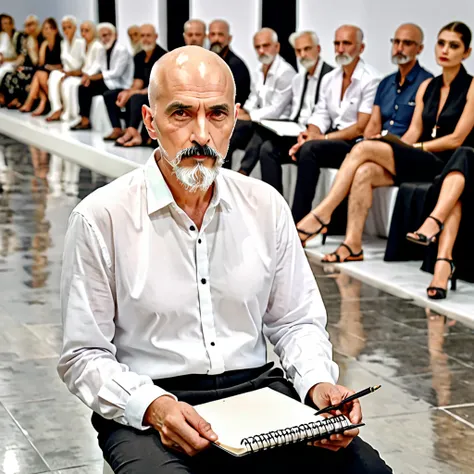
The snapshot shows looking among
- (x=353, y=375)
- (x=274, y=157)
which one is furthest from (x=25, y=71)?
(x=353, y=375)

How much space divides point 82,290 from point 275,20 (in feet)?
35.1

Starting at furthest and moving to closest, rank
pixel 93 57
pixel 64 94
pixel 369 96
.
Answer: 1. pixel 64 94
2. pixel 93 57
3. pixel 369 96

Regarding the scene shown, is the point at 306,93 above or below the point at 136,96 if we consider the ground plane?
above

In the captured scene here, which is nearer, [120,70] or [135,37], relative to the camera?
[135,37]

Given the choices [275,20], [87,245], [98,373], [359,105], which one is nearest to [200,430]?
[98,373]

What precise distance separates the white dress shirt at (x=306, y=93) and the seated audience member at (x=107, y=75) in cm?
572

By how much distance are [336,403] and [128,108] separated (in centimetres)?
1177

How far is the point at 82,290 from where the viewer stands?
7.56ft

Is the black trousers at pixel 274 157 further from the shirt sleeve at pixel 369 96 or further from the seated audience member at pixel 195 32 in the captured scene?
the seated audience member at pixel 195 32

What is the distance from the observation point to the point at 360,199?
7191 mm

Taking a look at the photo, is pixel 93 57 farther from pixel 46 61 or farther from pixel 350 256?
pixel 350 256

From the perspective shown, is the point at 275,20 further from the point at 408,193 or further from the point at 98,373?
the point at 98,373

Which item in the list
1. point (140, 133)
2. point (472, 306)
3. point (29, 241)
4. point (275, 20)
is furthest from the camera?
point (140, 133)

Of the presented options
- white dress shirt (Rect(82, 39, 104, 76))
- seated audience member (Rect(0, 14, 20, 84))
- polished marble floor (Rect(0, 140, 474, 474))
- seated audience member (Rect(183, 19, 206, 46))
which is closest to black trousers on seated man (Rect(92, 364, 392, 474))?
polished marble floor (Rect(0, 140, 474, 474))
